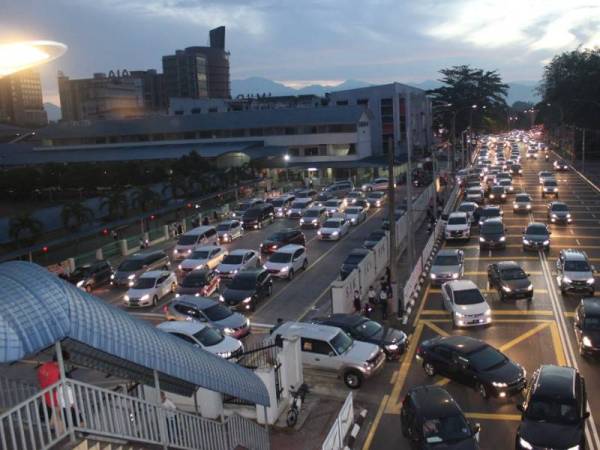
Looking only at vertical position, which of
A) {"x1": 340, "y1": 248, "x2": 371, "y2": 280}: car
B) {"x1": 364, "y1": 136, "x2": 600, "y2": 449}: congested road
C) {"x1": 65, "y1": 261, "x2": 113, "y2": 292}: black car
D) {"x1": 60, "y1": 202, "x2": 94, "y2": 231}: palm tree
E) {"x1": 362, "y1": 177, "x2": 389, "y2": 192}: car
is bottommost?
{"x1": 364, "y1": 136, "x2": 600, "y2": 449}: congested road

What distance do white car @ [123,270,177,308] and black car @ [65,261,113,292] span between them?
3.78 metres

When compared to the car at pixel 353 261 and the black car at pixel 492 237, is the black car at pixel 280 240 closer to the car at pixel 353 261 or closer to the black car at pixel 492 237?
the car at pixel 353 261

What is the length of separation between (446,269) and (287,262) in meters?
7.85

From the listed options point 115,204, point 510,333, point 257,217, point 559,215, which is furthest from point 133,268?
point 559,215

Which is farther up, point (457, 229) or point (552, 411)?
point (457, 229)

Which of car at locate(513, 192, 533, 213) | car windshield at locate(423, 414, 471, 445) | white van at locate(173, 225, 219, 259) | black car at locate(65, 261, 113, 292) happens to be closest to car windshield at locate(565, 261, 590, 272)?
car windshield at locate(423, 414, 471, 445)

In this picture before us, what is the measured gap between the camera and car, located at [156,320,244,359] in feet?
60.5

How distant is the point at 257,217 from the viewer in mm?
45969

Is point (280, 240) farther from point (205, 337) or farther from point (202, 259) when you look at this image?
point (205, 337)

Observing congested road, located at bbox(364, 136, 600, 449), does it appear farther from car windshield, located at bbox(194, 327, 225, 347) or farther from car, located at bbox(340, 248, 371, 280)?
car windshield, located at bbox(194, 327, 225, 347)

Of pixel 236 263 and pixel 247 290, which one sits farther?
pixel 236 263

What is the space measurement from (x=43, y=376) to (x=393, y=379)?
1158 cm

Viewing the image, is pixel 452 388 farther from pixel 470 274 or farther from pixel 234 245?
pixel 234 245

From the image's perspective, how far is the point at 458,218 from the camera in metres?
37.8
